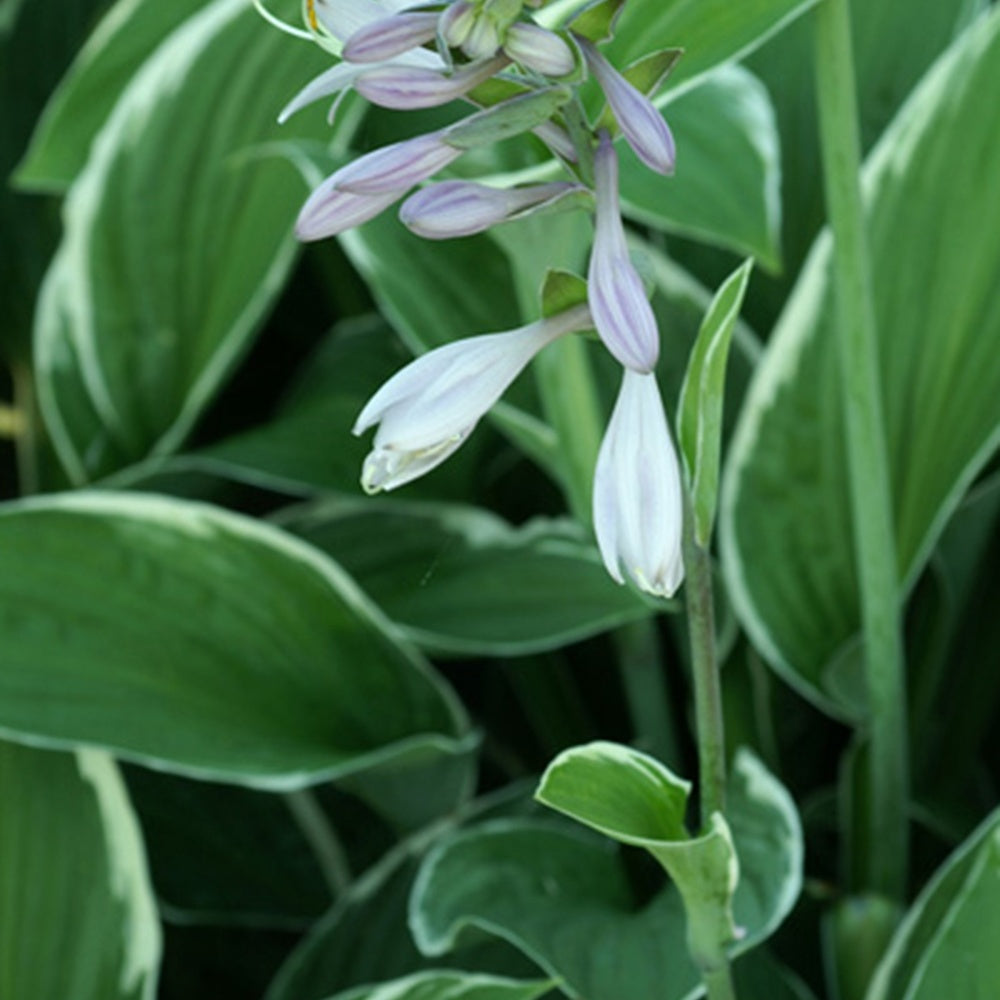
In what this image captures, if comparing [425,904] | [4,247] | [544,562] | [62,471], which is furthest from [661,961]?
[4,247]

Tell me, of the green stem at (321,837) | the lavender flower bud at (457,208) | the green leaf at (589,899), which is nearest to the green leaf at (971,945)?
the green leaf at (589,899)

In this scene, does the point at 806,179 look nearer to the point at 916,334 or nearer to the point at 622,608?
the point at 916,334

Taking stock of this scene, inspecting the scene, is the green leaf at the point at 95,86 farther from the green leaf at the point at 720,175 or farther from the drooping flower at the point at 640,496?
the drooping flower at the point at 640,496

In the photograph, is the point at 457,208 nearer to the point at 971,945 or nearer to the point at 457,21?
the point at 457,21

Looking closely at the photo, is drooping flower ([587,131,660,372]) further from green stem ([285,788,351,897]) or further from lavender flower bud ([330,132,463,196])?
green stem ([285,788,351,897])

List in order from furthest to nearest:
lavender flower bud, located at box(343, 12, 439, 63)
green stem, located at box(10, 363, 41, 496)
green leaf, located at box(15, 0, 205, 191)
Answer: green stem, located at box(10, 363, 41, 496) < green leaf, located at box(15, 0, 205, 191) < lavender flower bud, located at box(343, 12, 439, 63)

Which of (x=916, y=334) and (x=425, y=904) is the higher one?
(x=916, y=334)

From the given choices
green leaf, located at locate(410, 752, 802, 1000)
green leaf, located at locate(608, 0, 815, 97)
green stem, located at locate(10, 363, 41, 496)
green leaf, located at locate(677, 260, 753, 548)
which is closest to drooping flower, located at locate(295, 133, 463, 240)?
green leaf, located at locate(677, 260, 753, 548)
